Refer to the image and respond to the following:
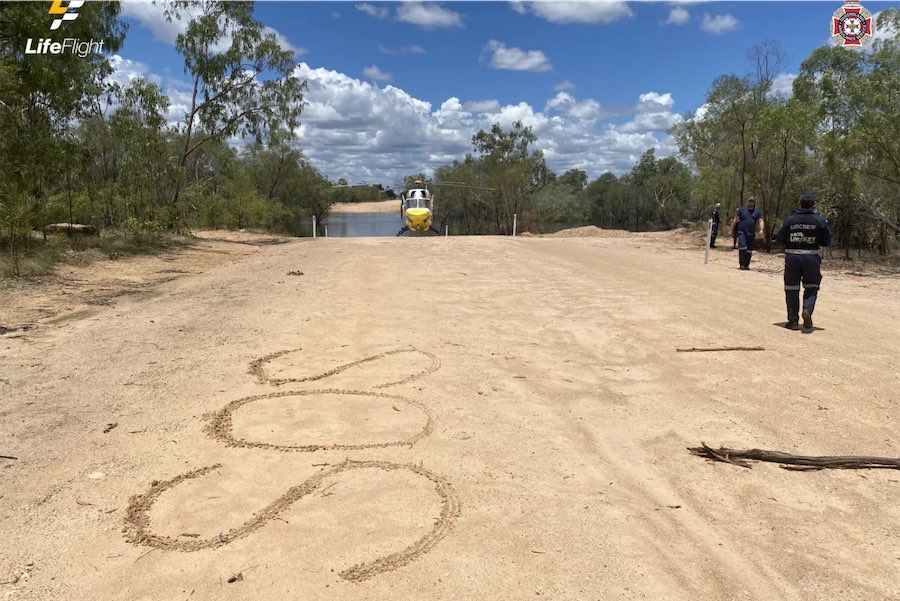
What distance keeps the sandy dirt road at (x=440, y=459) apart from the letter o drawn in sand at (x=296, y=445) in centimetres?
2

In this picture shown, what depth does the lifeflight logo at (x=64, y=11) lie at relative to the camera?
1409cm

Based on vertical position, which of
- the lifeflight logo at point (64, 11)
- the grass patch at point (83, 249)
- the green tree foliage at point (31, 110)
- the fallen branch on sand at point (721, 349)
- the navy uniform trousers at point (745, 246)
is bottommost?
the fallen branch on sand at point (721, 349)

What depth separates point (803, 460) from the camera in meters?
4.27

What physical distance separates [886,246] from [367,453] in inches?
828

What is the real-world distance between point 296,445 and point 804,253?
6.98 meters

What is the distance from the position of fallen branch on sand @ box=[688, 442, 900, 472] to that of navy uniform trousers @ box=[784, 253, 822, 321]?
162 inches

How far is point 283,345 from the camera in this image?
23.4 feet

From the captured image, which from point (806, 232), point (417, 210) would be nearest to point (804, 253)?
point (806, 232)

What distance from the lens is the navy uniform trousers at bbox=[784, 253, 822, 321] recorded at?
7930 millimetres

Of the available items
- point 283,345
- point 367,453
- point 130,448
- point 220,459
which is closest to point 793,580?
point 367,453

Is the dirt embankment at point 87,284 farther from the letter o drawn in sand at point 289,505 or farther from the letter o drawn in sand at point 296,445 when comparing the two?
the letter o drawn in sand at point 289,505

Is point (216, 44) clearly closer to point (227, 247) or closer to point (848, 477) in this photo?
point (227, 247)

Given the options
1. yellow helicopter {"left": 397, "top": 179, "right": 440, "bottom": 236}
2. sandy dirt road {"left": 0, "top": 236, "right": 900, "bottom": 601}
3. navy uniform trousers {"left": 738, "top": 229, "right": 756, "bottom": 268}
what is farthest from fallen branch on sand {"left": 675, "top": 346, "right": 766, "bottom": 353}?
yellow helicopter {"left": 397, "top": 179, "right": 440, "bottom": 236}

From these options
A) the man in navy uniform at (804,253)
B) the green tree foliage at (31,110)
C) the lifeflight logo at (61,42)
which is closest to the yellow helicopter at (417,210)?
the green tree foliage at (31,110)
